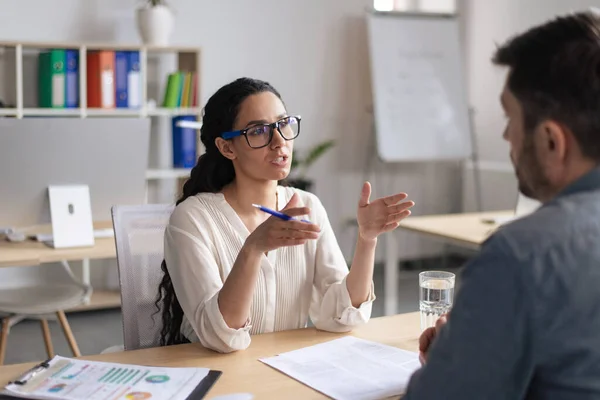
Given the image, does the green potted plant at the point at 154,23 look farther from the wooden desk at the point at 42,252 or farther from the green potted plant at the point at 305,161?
the wooden desk at the point at 42,252

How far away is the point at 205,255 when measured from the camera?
1.74 meters

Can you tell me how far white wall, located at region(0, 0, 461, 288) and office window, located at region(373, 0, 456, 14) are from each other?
484 mm

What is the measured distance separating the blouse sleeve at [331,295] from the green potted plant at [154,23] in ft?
9.11

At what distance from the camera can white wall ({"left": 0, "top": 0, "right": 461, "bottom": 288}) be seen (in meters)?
4.59

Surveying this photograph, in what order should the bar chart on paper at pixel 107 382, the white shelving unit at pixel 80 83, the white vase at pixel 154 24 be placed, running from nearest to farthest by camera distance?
1. the bar chart on paper at pixel 107 382
2. the white shelving unit at pixel 80 83
3. the white vase at pixel 154 24

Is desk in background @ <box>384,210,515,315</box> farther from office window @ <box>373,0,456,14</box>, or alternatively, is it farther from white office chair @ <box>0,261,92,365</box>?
office window @ <box>373,0,456,14</box>

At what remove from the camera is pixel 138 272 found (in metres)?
1.93

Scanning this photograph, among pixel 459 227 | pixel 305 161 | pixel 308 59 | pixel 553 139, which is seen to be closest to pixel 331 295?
pixel 553 139

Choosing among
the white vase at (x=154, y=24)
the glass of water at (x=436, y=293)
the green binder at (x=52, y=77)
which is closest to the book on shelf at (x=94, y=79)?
the green binder at (x=52, y=77)

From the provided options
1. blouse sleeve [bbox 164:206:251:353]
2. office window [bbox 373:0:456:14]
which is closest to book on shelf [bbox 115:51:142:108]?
office window [bbox 373:0:456:14]

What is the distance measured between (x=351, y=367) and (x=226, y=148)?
68 centimetres

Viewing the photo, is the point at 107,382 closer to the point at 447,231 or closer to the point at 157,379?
the point at 157,379

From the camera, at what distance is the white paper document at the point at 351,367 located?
1367 millimetres

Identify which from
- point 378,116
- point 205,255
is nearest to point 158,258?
point 205,255
